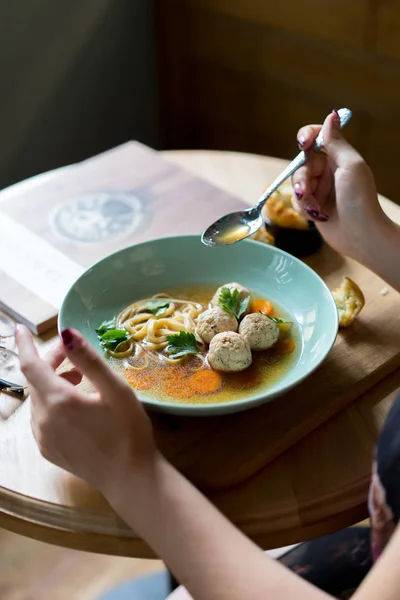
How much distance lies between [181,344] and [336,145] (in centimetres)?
43

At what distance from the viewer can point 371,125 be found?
2369 mm

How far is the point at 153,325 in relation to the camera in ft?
3.30

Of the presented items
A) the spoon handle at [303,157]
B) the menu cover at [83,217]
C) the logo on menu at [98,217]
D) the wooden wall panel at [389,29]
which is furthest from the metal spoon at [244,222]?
the wooden wall panel at [389,29]

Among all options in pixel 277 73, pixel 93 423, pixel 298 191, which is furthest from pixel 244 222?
pixel 277 73

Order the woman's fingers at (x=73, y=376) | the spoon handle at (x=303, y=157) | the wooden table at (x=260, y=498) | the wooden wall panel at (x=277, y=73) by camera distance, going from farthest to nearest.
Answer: the wooden wall panel at (x=277, y=73) < the spoon handle at (x=303, y=157) < the woman's fingers at (x=73, y=376) < the wooden table at (x=260, y=498)

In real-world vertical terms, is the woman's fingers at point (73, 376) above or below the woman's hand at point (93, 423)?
below

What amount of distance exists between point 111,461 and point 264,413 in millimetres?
247

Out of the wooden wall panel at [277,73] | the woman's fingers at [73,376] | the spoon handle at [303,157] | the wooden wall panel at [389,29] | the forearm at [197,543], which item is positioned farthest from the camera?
the wooden wall panel at [277,73]

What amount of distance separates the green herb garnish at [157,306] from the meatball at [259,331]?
0.15 metres

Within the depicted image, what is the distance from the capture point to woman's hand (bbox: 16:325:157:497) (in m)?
0.74

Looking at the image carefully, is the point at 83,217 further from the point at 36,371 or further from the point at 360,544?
the point at 360,544

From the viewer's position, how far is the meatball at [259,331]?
947 millimetres

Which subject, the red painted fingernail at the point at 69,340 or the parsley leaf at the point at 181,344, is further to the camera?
the parsley leaf at the point at 181,344

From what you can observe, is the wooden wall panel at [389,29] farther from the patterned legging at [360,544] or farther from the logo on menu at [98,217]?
the patterned legging at [360,544]
